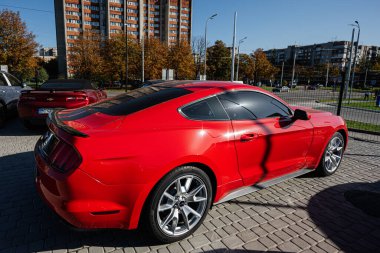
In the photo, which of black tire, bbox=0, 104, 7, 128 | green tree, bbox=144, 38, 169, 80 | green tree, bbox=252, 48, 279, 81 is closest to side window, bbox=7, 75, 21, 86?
black tire, bbox=0, 104, 7, 128

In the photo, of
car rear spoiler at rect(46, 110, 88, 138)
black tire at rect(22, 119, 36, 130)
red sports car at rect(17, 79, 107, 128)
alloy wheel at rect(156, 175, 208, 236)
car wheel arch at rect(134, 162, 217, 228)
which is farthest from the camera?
black tire at rect(22, 119, 36, 130)

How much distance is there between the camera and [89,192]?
2059 mm

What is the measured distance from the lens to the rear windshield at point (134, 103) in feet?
8.55

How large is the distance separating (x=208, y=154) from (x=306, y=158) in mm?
2003

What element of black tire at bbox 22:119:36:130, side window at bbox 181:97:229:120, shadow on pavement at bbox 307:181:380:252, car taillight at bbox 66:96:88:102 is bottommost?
shadow on pavement at bbox 307:181:380:252

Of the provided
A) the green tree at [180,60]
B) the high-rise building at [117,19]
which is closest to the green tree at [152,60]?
the green tree at [180,60]

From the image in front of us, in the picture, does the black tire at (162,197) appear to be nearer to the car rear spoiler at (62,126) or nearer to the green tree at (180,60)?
the car rear spoiler at (62,126)

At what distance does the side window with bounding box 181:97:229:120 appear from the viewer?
104 inches

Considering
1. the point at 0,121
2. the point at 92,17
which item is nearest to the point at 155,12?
the point at 92,17

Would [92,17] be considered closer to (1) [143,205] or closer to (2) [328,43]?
(1) [143,205]

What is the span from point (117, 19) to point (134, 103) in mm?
92844

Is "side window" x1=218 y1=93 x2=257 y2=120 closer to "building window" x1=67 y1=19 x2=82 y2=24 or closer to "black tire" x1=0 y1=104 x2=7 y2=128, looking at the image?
"black tire" x1=0 y1=104 x2=7 y2=128

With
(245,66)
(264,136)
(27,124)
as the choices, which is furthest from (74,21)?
(264,136)

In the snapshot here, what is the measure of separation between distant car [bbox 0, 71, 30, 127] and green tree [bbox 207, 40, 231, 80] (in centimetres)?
5902
